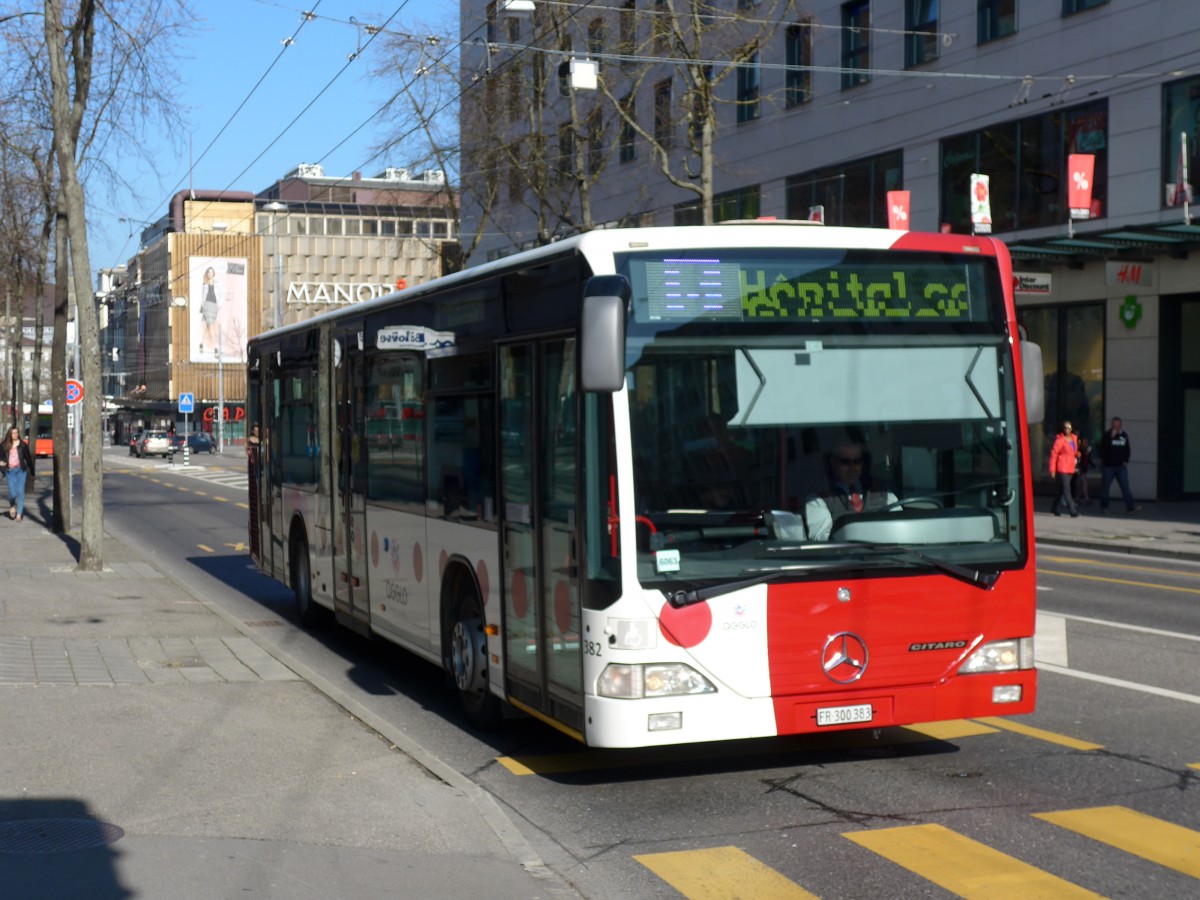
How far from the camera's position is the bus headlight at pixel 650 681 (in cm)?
729

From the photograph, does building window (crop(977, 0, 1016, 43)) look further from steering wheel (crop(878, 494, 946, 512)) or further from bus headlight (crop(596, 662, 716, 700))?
bus headlight (crop(596, 662, 716, 700))

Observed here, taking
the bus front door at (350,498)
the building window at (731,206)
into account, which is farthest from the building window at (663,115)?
the bus front door at (350,498)

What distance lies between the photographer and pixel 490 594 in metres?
8.99

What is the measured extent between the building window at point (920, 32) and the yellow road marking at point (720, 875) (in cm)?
3000

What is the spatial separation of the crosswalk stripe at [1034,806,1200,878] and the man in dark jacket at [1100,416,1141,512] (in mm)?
22240

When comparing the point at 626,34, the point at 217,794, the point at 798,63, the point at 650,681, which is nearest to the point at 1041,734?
the point at 650,681

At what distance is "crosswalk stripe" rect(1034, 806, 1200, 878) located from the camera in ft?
20.9

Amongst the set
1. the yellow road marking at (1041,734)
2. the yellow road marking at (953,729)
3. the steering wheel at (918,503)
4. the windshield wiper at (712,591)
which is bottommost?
the yellow road marking at (953,729)


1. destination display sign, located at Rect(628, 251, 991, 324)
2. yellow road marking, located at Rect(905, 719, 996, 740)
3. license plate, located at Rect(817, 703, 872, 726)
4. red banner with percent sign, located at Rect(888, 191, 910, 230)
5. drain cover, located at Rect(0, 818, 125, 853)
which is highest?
red banner with percent sign, located at Rect(888, 191, 910, 230)

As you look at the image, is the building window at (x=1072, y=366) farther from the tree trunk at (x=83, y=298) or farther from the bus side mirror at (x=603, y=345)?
the bus side mirror at (x=603, y=345)

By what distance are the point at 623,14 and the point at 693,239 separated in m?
25.4

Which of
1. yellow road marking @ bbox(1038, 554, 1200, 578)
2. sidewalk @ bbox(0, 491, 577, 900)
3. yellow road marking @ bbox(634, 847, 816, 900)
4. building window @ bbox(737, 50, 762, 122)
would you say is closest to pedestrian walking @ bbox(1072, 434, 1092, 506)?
yellow road marking @ bbox(1038, 554, 1200, 578)

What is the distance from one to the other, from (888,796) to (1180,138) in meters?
23.7

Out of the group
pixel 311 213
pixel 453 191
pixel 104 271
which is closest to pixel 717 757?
pixel 453 191
